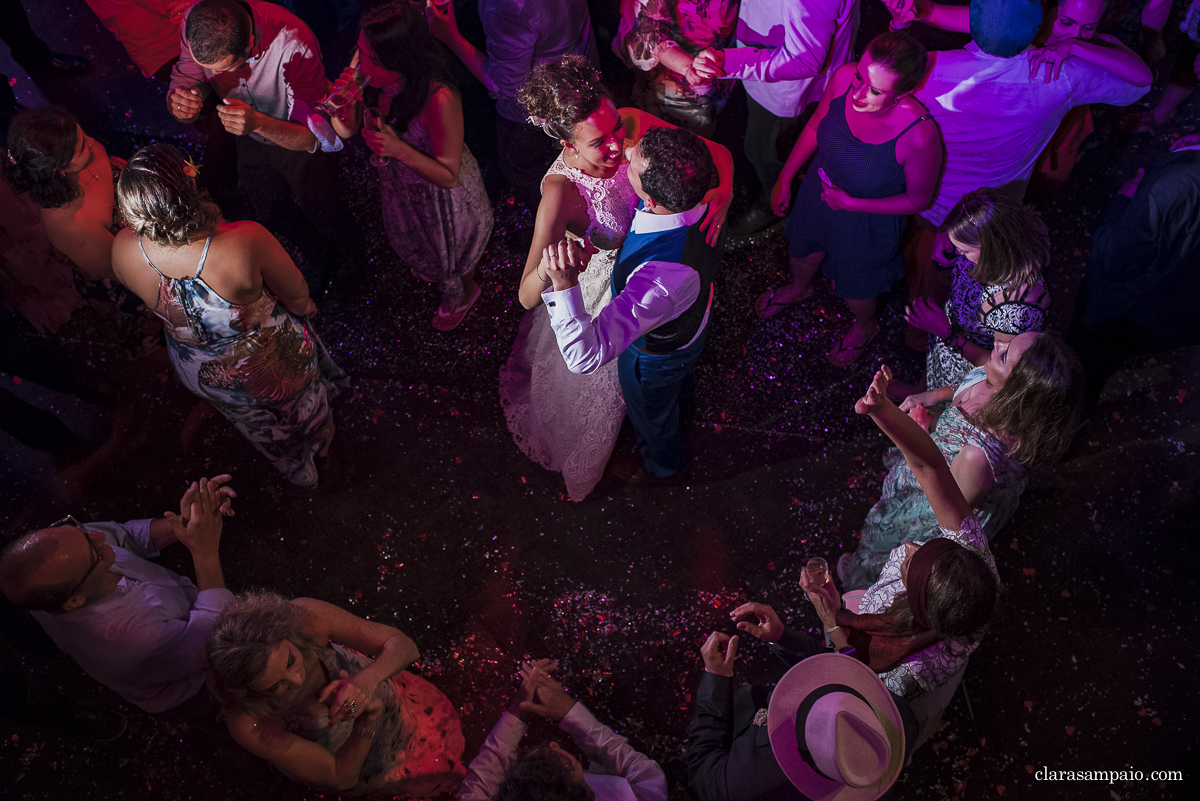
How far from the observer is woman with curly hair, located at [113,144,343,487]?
191cm

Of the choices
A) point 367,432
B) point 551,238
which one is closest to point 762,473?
point 551,238

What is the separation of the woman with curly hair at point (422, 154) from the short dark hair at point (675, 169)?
0.96 meters

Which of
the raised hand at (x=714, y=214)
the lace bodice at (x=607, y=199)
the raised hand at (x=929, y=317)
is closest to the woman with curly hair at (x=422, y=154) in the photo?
the lace bodice at (x=607, y=199)

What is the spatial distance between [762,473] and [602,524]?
2.35 feet

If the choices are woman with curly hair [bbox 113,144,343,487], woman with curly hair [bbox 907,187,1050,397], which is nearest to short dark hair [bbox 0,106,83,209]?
woman with curly hair [bbox 113,144,343,487]

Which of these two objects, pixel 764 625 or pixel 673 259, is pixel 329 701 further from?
pixel 673 259

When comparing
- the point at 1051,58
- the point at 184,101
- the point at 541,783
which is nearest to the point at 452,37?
the point at 184,101

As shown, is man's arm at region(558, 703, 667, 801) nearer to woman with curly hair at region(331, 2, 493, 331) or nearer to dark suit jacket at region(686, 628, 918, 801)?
dark suit jacket at region(686, 628, 918, 801)

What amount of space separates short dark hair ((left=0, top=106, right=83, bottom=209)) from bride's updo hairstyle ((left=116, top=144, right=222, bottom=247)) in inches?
15.2

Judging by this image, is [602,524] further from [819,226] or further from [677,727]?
[819,226]

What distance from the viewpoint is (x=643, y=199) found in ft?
6.31

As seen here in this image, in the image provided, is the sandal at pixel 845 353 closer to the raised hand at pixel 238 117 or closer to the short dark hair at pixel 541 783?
Result: the short dark hair at pixel 541 783

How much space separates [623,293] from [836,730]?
3.95 ft

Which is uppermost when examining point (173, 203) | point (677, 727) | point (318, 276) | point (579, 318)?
point (173, 203)
